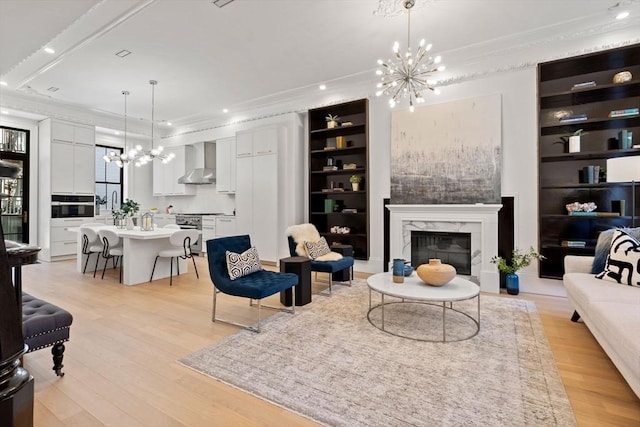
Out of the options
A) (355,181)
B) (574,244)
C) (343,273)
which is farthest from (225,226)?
(574,244)

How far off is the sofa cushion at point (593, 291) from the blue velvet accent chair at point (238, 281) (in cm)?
255

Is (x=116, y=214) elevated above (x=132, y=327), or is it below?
above

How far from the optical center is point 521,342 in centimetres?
272

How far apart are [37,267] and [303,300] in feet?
17.9

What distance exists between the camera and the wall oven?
6.55 m

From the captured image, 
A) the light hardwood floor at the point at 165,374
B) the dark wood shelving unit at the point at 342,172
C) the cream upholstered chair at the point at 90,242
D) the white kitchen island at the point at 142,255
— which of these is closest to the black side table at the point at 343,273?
the dark wood shelving unit at the point at 342,172

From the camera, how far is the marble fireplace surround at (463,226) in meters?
4.39

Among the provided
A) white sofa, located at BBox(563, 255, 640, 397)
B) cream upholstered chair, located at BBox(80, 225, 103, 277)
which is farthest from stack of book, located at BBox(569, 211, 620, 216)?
cream upholstered chair, located at BBox(80, 225, 103, 277)

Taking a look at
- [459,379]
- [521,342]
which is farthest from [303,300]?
[521,342]

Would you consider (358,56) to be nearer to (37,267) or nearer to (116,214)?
(116,214)

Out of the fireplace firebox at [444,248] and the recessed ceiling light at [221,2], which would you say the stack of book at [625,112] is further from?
the recessed ceiling light at [221,2]

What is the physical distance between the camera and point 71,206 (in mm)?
6805

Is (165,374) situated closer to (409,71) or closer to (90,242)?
(409,71)

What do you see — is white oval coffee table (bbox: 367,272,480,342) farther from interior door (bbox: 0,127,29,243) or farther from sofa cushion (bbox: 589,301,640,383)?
interior door (bbox: 0,127,29,243)
